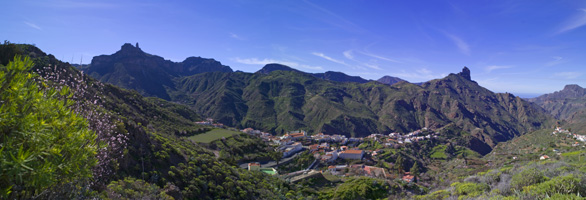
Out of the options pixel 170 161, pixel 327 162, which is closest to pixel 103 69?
pixel 327 162

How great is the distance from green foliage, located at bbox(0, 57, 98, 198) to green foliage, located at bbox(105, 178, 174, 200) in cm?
539

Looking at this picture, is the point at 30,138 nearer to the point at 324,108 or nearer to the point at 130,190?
the point at 130,190

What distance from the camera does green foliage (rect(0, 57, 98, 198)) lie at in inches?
157

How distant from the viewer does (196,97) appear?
182 metres

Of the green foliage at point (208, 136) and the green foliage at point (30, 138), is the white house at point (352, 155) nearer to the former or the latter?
the green foliage at point (208, 136)

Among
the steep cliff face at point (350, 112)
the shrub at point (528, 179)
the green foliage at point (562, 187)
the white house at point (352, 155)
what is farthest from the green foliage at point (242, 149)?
the steep cliff face at point (350, 112)

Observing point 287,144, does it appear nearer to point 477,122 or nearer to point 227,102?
point 227,102

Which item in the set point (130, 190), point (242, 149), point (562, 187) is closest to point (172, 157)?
point (130, 190)

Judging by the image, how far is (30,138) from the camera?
14.0ft

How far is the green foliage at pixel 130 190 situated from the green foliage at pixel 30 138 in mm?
5393

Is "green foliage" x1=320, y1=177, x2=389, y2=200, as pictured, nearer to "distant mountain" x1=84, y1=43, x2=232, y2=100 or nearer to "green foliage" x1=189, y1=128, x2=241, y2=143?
"green foliage" x1=189, y1=128, x2=241, y2=143

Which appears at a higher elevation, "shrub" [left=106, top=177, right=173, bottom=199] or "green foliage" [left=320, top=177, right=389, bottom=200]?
"shrub" [left=106, top=177, right=173, bottom=199]

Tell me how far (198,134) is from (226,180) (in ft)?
125

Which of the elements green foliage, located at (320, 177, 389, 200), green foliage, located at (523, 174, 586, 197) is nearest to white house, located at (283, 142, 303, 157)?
green foliage, located at (320, 177, 389, 200)
